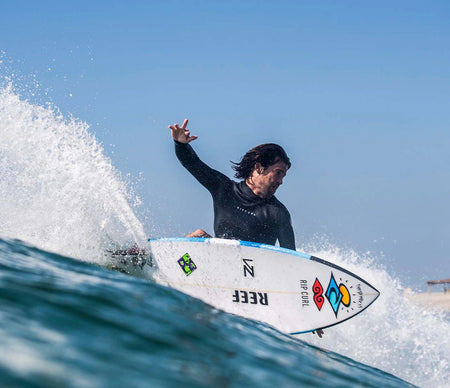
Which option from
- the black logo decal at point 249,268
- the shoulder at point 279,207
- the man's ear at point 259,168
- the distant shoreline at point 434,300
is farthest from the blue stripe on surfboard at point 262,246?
the distant shoreline at point 434,300

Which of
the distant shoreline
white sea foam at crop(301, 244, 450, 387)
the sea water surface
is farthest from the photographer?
the distant shoreline

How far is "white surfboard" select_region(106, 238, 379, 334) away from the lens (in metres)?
6.05

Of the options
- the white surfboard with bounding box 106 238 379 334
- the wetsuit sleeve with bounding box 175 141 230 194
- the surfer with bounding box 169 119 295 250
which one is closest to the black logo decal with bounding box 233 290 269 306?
the white surfboard with bounding box 106 238 379 334

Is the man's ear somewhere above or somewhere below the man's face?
above

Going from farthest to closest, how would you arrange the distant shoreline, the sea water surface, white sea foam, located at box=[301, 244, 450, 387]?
Answer: the distant shoreline < white sea foam, located at box=[301, 244, 450, 387] < the sea water surface

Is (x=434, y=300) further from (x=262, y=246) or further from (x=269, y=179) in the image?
(x=262, y=246)

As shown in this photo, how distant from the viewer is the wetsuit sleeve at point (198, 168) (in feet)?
22.5

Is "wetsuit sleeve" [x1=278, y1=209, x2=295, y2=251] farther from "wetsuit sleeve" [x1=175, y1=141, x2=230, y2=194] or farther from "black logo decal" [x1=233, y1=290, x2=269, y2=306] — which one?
"wetsuit sleeve" [x1=175, y1=141, x2=230, y2=194]

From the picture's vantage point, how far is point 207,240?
629 centimetres

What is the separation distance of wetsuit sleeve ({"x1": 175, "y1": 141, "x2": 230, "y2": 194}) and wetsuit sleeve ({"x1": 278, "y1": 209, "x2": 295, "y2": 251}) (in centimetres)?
100

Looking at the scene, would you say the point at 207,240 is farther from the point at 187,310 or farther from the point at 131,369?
the point at 131,369

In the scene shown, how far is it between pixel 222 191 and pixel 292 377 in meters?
4.12

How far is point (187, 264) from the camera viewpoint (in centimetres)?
645

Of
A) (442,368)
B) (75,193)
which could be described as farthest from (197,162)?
(442,368)
